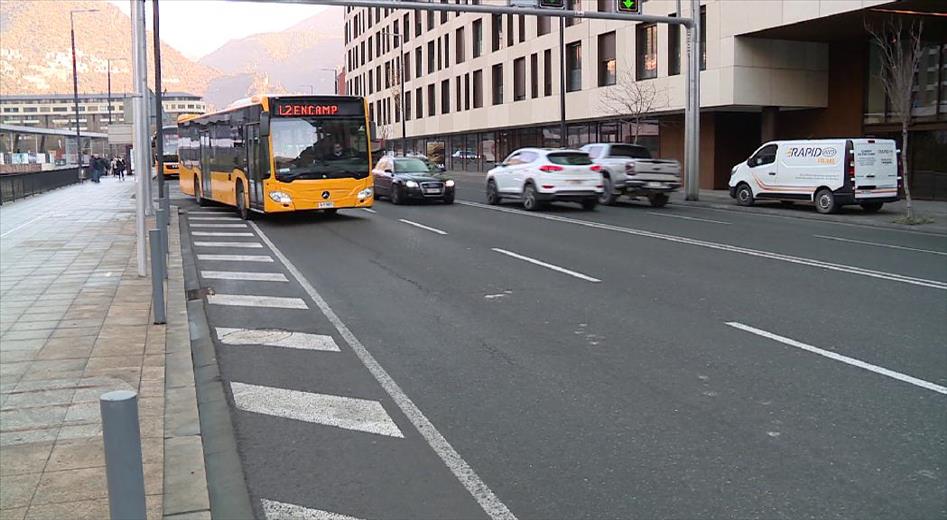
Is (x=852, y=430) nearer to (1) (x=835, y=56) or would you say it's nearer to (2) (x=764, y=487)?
(2) (x=764, y=487)

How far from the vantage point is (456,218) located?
70.7 ft

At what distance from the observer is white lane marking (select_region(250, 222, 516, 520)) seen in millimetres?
4457

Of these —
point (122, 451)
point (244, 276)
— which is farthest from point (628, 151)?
point (122, 451)

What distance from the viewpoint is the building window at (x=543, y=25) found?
1809 inches

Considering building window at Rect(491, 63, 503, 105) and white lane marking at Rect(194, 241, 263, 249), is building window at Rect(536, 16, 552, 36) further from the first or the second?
white lane marking at Rect(194, 241, 263, 249)

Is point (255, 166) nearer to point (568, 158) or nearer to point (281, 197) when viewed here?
point (281, 197)

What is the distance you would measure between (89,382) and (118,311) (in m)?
3.18

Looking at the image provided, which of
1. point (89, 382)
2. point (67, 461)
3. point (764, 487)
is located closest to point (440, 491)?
point (764, 487)

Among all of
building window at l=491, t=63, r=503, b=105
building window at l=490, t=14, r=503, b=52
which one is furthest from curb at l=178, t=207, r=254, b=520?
building window at l=490, t=14, r=503, b=52

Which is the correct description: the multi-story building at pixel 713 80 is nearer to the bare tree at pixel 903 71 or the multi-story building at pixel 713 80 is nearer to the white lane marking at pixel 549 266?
the bare tree at pixel 903 71

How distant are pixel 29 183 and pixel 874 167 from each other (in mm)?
31240

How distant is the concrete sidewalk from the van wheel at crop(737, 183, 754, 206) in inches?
709

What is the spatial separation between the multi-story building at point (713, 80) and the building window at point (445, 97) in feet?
12.8

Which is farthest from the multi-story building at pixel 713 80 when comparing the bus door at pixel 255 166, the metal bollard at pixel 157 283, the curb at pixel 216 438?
the curb at pixel 216 438
